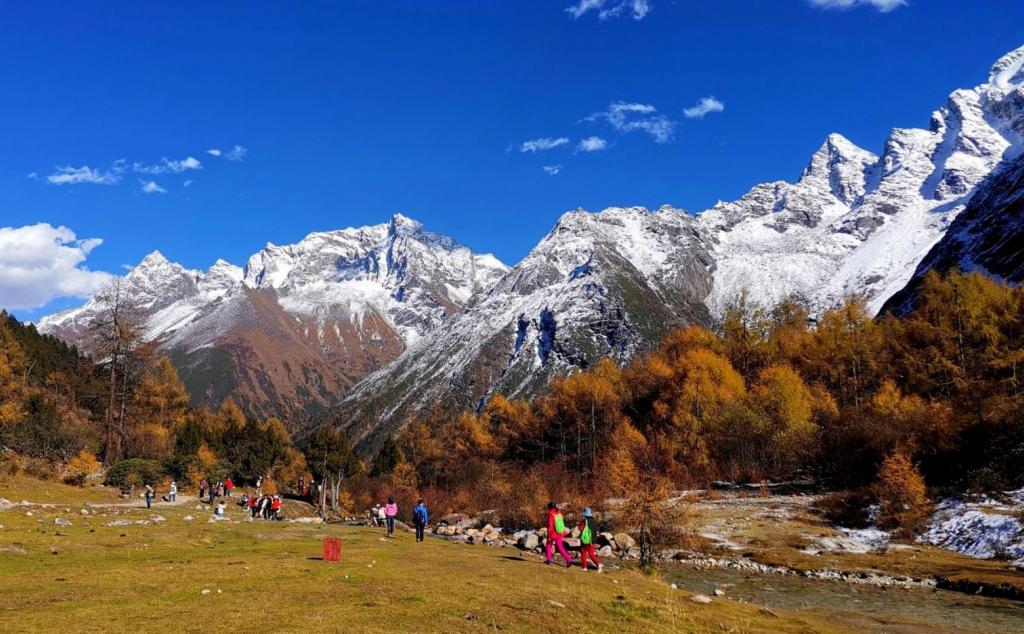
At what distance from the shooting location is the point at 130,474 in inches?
2628

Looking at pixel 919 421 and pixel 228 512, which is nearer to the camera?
pixel 228 512

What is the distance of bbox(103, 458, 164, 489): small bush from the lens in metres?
66.3

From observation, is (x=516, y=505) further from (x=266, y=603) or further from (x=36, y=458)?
(x=266, y=603)

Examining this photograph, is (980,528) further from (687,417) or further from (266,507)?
(266,507)

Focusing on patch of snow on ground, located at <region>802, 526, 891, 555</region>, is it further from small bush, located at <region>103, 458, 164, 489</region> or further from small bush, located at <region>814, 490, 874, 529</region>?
small bush, located at <region>103, 458, 164, 489</region>

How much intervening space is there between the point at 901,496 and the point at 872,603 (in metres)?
28.7

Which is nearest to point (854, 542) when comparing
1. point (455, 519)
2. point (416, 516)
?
point (416, 516)

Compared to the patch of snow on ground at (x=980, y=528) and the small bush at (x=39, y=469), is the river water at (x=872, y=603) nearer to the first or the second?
the patch of snow on ground at (x=980, y=528)

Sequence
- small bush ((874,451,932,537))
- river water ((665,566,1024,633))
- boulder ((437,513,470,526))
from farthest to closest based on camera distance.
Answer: boulder ((437,513,470,526)), small bush ((874,451,932,537)), river water ((665,566,1024,633))

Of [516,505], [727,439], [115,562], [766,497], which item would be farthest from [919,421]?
[115,562]

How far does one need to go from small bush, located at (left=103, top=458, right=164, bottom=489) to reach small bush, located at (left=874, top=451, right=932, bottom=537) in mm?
69560

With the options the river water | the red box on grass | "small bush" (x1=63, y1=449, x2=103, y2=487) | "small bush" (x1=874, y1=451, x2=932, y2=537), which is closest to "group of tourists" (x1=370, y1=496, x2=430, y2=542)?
the red box on grass

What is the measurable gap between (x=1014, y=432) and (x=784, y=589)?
1337 inches

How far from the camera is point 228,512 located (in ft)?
201
